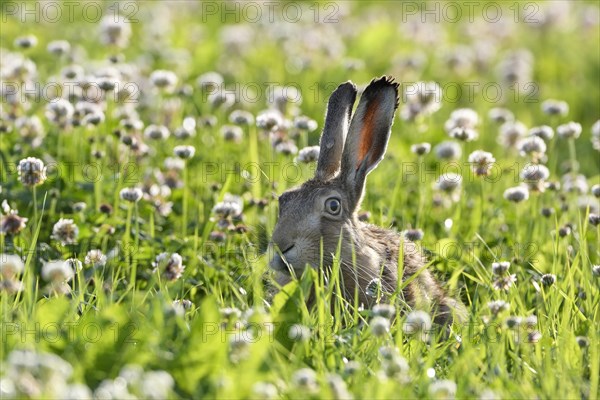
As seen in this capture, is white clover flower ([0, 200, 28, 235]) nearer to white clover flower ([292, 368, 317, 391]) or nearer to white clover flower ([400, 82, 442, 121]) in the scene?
white clover flower ([292, 368, 317, 391])

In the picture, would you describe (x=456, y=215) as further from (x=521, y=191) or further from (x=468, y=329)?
(x=468, y=329)

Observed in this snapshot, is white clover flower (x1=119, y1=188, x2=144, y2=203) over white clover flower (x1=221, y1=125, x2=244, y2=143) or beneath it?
beneath

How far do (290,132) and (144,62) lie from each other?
291cm

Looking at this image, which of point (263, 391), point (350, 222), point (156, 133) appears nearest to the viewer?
point (263, 391)

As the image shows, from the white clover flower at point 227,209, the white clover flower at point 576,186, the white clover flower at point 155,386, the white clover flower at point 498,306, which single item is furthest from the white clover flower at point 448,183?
the white clover flower at point 155,386

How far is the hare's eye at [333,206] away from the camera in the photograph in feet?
18.4

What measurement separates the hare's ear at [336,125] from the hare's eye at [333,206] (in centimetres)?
38

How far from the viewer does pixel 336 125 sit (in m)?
6.03

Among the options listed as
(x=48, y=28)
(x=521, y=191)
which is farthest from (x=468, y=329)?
(x=48, y=28)

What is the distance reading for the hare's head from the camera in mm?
5430

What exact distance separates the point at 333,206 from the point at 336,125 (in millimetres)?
599

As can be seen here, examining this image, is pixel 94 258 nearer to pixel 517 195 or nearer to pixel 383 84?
pixel 383 84

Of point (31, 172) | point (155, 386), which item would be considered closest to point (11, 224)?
point (31, 172)

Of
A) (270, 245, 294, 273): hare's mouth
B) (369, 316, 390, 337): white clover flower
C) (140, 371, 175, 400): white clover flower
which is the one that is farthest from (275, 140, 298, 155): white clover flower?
(140, 371, 175, 400): white clover flower
